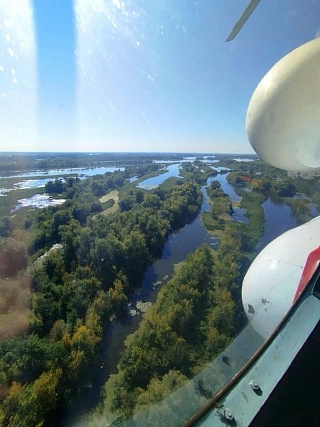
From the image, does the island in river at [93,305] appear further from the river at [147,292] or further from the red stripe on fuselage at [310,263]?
the red stripe on fuselage at [310,263]

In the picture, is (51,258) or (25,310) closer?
(25,310)

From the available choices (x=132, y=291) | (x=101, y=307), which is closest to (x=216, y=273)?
(x=132, y=291)

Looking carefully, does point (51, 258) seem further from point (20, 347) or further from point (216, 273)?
point (216, 273)

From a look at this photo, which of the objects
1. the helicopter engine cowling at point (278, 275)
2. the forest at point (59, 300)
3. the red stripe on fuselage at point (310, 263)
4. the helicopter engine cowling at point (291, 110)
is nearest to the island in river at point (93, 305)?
the forest at point (59, 300)

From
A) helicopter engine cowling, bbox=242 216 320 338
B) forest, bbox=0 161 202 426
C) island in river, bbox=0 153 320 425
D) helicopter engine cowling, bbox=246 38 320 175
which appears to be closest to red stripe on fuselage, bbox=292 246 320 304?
helicopter engine cowling, bbox=242 216 320 338

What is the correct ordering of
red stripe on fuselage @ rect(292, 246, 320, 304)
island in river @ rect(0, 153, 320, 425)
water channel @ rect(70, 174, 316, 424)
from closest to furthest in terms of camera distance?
red stripe on fuselage @ rect(292, 246, 320, 304)
island in river @ rect(0, 153, 320, 425)
water channel @ rect(70, 174, 316, 424)

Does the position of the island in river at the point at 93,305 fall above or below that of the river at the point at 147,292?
above

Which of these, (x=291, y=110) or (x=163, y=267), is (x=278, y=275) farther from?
(x=163, y=267)

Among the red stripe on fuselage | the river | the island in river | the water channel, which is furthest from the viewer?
the water channel

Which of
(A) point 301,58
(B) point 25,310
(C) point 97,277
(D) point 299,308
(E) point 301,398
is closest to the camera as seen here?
(E) point 301,398

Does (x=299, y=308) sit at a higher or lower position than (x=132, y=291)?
higher

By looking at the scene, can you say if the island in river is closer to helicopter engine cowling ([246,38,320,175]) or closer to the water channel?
the water channel
